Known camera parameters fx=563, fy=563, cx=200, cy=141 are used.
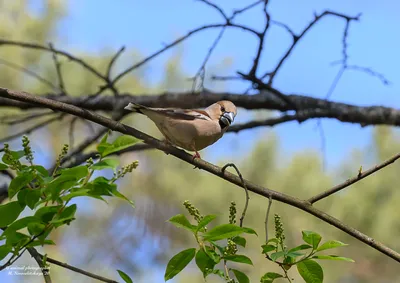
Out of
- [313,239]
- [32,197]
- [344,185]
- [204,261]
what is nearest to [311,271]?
[313,239]

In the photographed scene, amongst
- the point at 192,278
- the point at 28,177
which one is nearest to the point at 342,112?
the point at 28,177

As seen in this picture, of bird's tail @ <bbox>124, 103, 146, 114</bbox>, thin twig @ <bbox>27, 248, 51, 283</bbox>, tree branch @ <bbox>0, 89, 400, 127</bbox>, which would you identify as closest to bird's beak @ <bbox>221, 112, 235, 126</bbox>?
bird's tail @ <bbox>124, 103, 146, 114</bbox>

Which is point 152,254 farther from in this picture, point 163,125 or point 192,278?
point 163,125

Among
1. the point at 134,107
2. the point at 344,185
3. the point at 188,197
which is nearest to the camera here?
the point at 344,185

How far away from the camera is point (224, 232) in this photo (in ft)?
2.39

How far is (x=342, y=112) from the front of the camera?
222 centimetres

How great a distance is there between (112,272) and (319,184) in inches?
80.1

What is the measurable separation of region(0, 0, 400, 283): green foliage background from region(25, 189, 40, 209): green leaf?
10.4 ft

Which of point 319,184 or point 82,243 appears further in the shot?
point 82,243

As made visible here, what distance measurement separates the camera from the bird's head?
1636 mm

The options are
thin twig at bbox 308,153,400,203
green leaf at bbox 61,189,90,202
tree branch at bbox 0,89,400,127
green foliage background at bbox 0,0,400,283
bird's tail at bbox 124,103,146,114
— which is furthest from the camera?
green foliage background at bbox 0,0,400,283

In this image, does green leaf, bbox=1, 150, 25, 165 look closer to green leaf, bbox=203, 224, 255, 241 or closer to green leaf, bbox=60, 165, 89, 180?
green leaf, bbox=60, 165, 89, 180

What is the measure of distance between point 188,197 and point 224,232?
15.7ft

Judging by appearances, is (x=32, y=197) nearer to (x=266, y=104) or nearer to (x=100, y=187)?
(x=100, y=187)
